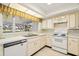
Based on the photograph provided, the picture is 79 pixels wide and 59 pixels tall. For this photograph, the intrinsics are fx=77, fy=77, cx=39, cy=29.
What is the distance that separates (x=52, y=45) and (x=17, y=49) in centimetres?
179

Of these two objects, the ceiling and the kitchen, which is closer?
the kitchen

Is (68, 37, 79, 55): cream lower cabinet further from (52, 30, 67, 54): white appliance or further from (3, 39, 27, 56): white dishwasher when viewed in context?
(3, 39, 27, 56): white dishwasher

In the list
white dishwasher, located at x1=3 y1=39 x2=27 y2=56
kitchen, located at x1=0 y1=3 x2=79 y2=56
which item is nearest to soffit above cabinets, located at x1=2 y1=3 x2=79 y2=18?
kitchen, located at x1=0 y1=3 x2=79 y2=56

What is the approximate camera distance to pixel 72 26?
2580 mm

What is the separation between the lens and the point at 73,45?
237cm

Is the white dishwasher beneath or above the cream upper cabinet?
beneath

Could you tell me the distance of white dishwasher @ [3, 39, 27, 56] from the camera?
4.60ft

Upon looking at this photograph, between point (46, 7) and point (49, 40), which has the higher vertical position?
point (46, 7)

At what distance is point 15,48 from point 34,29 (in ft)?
6.62

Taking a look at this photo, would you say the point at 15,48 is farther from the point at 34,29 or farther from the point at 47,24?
the point at 47,24

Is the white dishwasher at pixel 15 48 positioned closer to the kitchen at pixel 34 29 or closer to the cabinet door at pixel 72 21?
the kitchen at pixel 34 29

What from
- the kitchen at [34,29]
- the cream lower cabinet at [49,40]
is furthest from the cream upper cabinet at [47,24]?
the cream lower cabinet at [49,40]

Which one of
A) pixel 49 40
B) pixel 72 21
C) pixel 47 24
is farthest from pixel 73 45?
pixel 47 24

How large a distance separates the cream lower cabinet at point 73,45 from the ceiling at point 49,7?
1.00 meters
